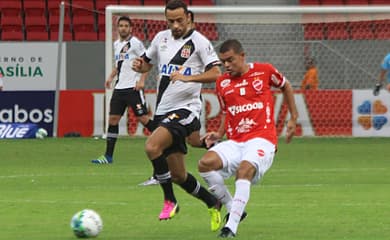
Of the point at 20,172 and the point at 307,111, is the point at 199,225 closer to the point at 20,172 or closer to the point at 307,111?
the point at 20,172

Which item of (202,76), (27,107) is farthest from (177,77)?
(27,107)

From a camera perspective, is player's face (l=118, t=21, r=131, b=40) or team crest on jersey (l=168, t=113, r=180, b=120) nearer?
team crest on jersey (l=168, t=113, r=180, b=120)

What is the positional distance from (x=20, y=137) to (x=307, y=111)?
5849 millimetres

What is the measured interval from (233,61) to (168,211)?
1.65 m

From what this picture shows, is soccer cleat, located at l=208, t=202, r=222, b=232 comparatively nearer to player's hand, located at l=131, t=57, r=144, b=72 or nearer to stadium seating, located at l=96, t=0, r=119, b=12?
player's hand, located at l=131, t=57, r=144, b=72

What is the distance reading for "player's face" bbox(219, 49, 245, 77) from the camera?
9.53m

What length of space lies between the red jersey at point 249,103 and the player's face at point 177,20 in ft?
3.81

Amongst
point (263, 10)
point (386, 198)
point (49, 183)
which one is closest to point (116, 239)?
point (386, 198)

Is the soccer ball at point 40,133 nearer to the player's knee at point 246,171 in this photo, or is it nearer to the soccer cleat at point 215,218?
the soccer cleat at point 215,218

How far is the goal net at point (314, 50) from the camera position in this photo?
74.9 ft

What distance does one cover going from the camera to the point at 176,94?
11.2m

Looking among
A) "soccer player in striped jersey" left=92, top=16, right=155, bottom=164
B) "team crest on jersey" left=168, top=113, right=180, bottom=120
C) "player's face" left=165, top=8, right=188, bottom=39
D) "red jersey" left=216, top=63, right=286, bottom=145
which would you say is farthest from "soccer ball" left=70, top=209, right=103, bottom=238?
"soccer player in striped jersey" left=92, top=16, right=155, bottom=164

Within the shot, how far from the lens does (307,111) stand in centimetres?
2322

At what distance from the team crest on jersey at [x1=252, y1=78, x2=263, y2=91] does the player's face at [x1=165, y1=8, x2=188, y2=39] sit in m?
1.33
